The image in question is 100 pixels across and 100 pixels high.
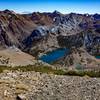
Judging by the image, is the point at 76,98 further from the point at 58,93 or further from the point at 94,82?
the point at 94,82

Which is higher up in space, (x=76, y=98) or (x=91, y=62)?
(x=76, y=98)

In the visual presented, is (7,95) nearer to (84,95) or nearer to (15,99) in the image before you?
(15,99)

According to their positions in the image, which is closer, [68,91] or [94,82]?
[68,91]

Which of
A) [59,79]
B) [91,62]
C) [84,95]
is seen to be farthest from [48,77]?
[91,62]

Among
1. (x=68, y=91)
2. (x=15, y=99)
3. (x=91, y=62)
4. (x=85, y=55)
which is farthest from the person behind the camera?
(x=85, y=55)

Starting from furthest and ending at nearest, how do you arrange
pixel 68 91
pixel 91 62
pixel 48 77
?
pixel 91 62 → pixel 48 77 → pixel 68 91

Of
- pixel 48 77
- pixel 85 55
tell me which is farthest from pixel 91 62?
pixel 48 77

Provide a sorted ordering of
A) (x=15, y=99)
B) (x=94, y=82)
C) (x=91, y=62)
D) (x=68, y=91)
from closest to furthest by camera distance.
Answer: (x=15, y=99), (x=68, y=91), (x=94, y=82), (x=91, y=62)
